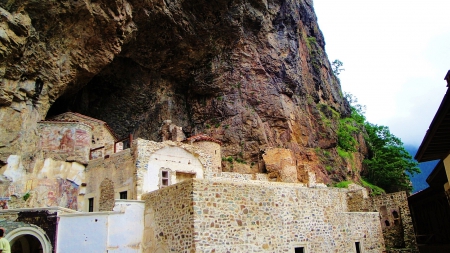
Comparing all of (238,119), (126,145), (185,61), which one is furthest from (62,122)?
(238,119)

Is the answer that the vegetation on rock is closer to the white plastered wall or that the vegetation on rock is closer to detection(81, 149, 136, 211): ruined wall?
the white plastered wall

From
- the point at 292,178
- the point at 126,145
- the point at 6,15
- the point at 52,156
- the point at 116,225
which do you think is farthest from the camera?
the point at 126,145

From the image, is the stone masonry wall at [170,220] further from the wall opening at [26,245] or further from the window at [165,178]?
the wall opening at [26,245]

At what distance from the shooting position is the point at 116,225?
14.5 metres

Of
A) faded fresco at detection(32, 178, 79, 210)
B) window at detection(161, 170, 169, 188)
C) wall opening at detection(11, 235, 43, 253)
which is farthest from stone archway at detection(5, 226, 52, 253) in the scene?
window at detection(161, 170, 169, 188)

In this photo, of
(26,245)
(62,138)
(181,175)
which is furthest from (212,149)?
(26,245)

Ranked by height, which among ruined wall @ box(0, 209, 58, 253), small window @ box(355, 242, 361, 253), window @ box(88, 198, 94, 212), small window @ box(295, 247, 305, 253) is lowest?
small window @ box(355, 242, 361, 253)

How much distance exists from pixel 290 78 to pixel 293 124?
4613 mm

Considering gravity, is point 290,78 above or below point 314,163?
above

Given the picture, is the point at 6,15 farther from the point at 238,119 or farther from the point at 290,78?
the point at 290,78

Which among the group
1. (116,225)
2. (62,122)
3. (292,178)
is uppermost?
(62,122)

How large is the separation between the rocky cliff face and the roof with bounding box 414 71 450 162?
18.8 m

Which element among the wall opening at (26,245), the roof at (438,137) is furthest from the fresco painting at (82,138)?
the roof at (438,137)

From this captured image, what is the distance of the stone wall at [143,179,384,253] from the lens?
13.1m
